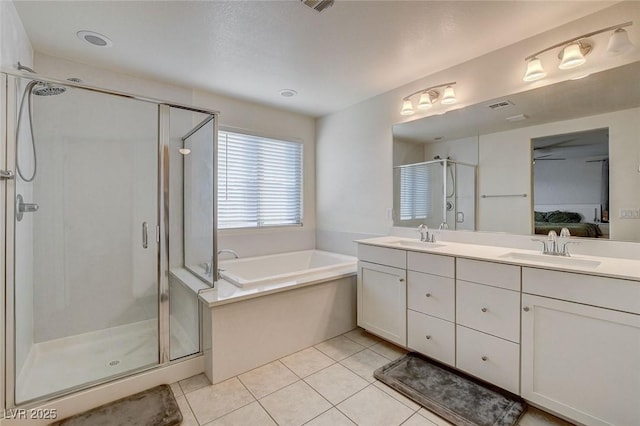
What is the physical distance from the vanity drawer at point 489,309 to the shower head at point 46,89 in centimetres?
295

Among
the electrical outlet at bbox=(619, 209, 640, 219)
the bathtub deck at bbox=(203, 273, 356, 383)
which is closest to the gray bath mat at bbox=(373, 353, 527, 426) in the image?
the bathtub deck at bbox=(203, 273, 356, 383)

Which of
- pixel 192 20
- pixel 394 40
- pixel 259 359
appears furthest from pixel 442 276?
pixel 192 20

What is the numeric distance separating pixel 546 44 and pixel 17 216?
3.52 metres

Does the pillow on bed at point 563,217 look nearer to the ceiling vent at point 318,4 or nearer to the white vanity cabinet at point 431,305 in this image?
the white vanity cabinet at point 431,305

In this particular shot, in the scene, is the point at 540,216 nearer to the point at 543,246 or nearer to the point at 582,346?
the point at 543,246

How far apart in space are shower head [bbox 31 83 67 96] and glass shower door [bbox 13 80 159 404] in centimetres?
3

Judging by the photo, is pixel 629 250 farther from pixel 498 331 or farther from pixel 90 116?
pixel 90 116

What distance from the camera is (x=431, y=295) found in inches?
81.7

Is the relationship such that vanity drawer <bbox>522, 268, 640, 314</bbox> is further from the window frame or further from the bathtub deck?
the window frame

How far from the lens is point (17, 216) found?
5.65 ft

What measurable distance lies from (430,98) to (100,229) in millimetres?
3038

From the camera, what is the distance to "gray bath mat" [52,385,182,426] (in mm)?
1579

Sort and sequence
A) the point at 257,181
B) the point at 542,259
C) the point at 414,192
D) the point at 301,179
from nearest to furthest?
the point at 542,259 < the point at 414,192 < the point at 257,181 < the point at 301,179

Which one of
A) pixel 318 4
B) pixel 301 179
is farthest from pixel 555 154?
pixel 301 179
